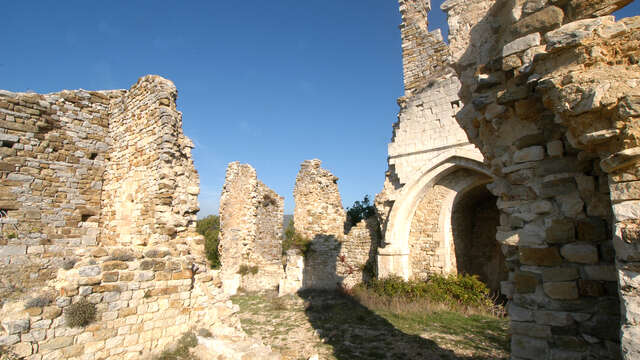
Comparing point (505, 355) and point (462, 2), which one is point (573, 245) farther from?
point (462, 2)

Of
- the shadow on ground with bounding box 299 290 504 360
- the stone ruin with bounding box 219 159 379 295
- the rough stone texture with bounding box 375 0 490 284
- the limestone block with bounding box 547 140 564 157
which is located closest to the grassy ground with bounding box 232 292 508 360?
the shadow on ground with bounding box 299 290 504 360

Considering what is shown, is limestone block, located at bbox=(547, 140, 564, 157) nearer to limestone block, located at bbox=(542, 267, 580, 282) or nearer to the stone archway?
limestone block, located at bbox=(542, 267, 580, 282)

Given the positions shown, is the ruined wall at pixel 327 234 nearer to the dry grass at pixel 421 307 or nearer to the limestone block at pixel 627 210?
the dry grass at pixel 421 307

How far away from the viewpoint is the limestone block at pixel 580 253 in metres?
2.19

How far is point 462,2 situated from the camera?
29.0 feet

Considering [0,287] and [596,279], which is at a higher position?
[596,279]

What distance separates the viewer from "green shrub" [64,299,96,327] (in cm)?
366

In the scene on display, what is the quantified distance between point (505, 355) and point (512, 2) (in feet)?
15.6

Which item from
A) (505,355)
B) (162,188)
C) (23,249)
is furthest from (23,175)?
(505,355)

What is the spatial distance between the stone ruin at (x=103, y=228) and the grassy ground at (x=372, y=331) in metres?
1.85

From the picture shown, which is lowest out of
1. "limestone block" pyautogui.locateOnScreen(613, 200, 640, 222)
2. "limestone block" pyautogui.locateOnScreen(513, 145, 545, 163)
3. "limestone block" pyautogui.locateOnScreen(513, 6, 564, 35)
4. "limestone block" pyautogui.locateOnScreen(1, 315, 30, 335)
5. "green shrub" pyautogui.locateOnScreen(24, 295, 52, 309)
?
"limestone block" pyautogui.locateOnScreen(1, 315, 30, 335)

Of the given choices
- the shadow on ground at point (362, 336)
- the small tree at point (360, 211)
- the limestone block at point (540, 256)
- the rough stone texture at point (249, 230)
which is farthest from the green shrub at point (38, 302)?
the small tree at point (360, 211)

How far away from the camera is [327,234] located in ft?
42.6

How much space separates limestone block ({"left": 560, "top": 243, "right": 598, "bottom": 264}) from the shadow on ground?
345 cm
